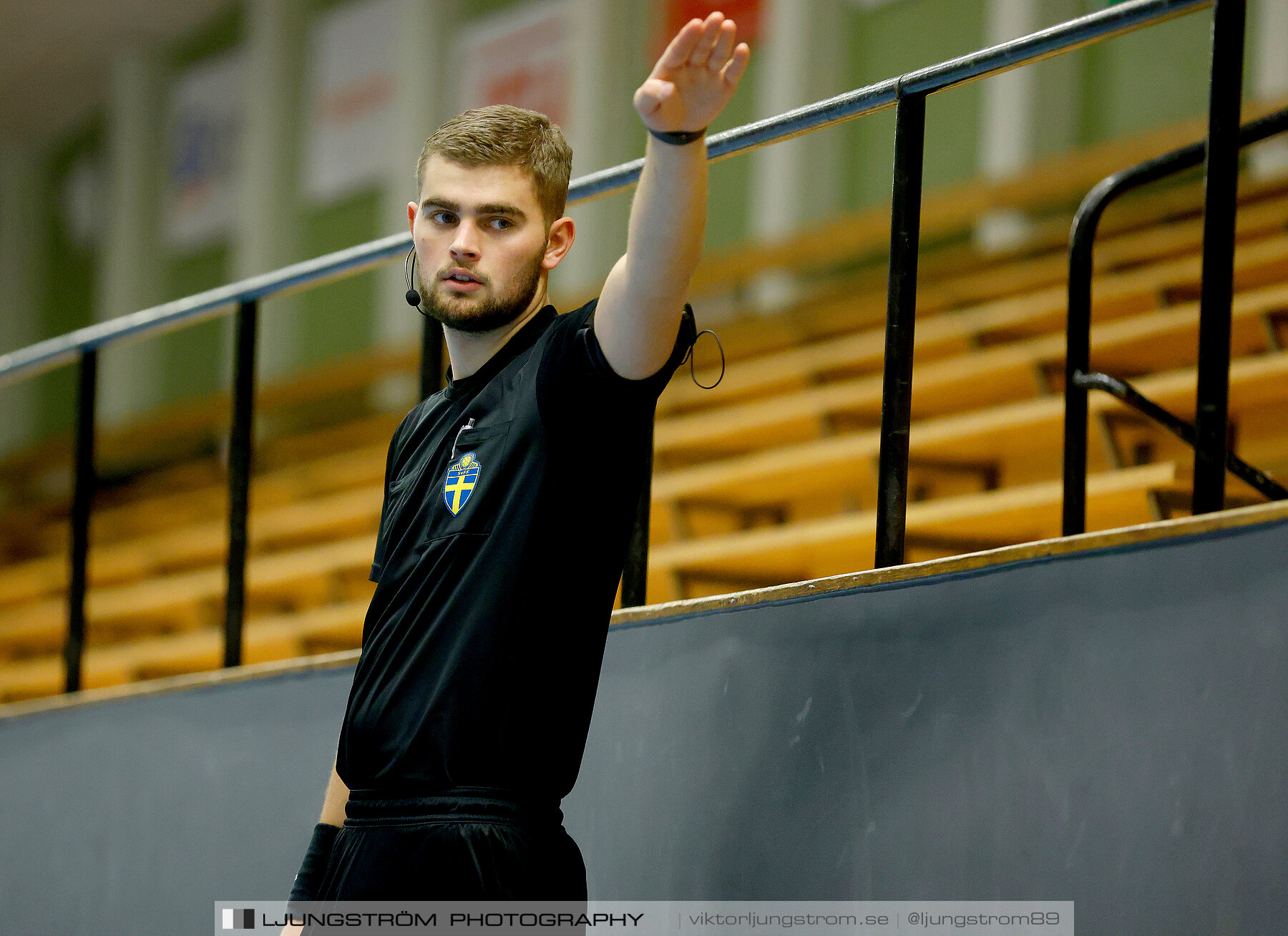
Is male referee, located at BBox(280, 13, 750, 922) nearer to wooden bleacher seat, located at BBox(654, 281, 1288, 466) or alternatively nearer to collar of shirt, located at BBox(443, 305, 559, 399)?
collar of shirt, located at BBox(443, 305, 559, 399)

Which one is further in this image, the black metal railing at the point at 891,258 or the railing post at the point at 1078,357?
the railing post at the point at 1078,357

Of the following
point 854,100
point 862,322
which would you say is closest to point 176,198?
point 862,322

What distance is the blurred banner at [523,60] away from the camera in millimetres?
6383

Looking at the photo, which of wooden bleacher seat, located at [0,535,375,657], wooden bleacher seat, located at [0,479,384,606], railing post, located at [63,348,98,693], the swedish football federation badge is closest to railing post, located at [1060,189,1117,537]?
the swedish football federation badge

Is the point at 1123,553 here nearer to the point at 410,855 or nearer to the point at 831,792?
the point at 831,792

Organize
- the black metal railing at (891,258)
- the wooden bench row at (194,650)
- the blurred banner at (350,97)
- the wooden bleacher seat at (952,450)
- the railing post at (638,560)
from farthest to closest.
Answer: the blurred banner at (350,97)
the wooden bench row at (194,650)
the wooden bleacher seat at (952,450)
the railing post at (638,560)
the black metal railing at (891,258)

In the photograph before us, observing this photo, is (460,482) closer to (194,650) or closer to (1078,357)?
(1078,357)

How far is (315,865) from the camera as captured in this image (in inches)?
50.1

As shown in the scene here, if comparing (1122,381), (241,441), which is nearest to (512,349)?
(1122,381)

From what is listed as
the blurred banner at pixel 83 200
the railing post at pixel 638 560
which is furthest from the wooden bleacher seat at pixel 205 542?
the blurred banner at pixel 83 200

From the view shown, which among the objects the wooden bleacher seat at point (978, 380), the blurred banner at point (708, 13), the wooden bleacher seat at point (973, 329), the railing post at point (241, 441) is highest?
the blurred banner at point (708, 13)

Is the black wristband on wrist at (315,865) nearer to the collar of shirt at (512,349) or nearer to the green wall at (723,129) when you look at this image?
the collar of shirt at (512,349)

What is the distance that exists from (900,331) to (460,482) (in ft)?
1.60

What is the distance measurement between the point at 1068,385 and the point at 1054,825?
559 millimetres
